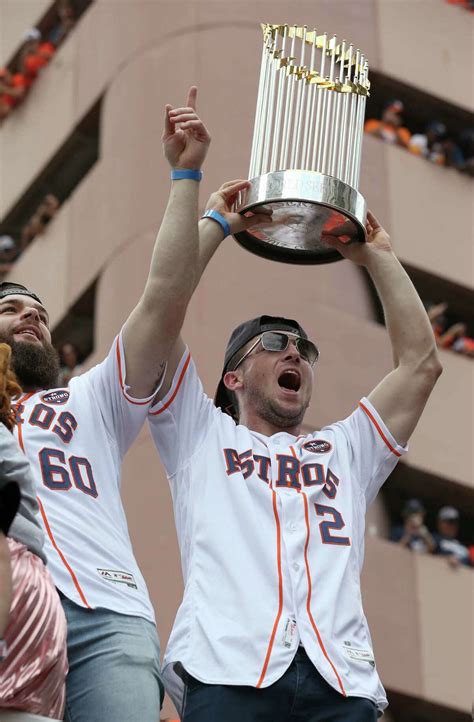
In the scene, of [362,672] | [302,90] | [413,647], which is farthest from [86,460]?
[413,647]

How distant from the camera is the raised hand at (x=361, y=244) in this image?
6823mm

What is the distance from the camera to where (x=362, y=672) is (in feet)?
18.8

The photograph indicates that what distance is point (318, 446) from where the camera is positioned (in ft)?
21.0

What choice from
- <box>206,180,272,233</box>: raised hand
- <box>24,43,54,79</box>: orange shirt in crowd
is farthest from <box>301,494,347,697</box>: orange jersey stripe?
<box>24,43,54,79</box>: orange shirt in crowd

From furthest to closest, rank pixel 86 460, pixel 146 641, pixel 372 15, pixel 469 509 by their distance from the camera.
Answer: pixel 372 15 → pixel 469 509 → pixel 86 460 → pixel 146 641

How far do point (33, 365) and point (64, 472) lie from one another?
2.21 feet

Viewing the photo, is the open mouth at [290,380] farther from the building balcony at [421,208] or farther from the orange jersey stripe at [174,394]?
the building balcony at [421,208]

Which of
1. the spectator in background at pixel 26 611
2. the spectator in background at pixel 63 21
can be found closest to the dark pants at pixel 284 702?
the spectator in background at pixel 26 611

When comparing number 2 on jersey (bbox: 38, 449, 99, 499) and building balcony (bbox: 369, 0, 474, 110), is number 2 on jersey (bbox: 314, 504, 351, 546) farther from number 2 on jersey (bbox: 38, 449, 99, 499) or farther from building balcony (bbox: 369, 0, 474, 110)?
building balcony (bbox: 369, 0, 474, 110)

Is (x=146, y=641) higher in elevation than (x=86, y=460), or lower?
lower

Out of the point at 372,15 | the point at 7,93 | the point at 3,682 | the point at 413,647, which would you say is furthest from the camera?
the point at 7,93

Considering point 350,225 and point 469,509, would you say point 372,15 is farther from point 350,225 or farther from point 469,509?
point 350,225

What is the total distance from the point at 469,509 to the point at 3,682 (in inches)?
569

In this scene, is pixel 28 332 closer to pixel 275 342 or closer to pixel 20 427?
pixel 20 427
